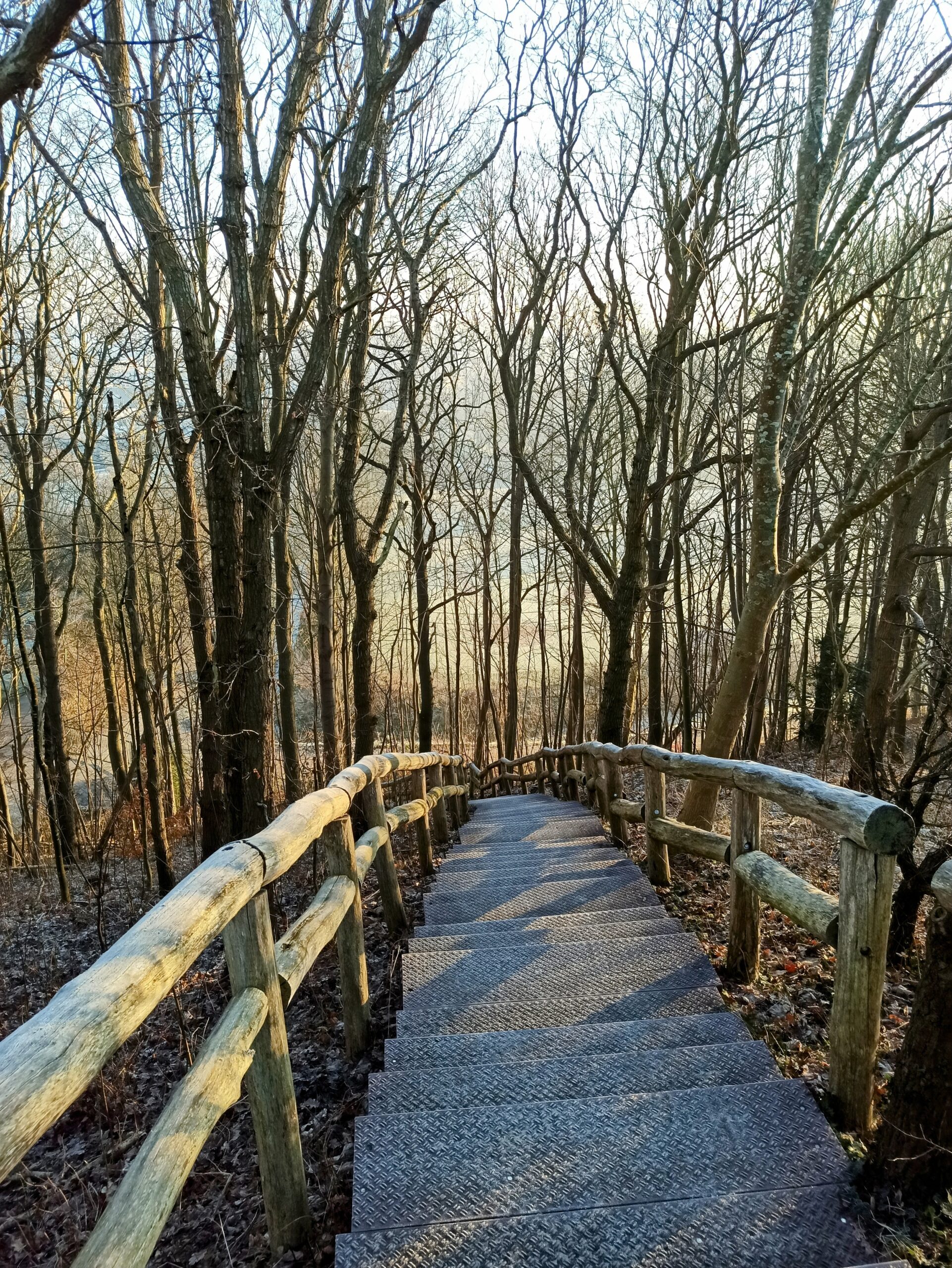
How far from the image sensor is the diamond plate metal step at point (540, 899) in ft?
16.7

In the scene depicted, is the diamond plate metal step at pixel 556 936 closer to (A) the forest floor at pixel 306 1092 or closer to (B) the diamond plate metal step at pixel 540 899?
(A) the forest floor at pixel 306 1092

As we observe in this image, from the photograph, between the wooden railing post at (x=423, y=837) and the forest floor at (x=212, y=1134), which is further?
the wooden railing post at (x=423, y=837)

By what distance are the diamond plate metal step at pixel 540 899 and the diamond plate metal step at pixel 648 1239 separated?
2.85m

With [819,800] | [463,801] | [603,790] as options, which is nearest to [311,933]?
[819,800]

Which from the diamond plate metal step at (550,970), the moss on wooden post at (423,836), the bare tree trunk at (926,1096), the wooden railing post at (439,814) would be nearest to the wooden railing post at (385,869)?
the diamond plate metal step at (550,970)

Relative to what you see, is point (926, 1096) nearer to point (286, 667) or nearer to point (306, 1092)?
point (306, 1092)

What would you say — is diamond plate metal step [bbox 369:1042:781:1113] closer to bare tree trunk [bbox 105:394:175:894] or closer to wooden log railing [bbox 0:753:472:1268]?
wooden log railing [bbox 0:753:472:1268]

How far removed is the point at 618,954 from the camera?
3939 millimetres

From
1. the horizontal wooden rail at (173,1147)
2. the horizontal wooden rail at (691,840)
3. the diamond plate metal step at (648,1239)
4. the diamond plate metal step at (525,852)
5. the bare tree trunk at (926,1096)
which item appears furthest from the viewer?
the diamond plate metal step at (525,852)

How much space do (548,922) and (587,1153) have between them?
2396mm

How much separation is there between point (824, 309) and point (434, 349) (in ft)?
23.9

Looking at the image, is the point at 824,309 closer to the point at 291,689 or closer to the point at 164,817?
the point at 291,689

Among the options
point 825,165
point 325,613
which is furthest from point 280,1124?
point 325,613

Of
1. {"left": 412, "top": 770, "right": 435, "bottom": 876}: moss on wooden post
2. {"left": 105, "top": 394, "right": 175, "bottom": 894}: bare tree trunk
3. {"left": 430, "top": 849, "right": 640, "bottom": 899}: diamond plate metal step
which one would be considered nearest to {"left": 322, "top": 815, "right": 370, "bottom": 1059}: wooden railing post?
{"left": 430, "top": 849, "right": 640, "bottom": 899}: diamond plate metal step
